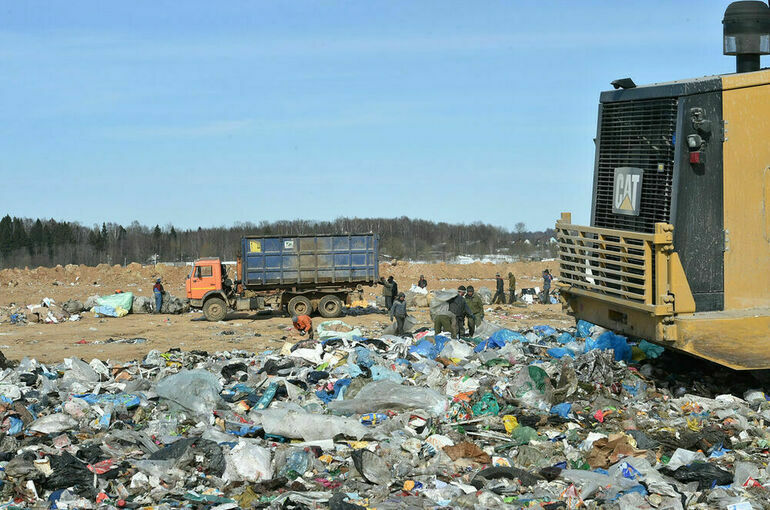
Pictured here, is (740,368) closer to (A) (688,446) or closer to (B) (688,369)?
(A) (688,446)

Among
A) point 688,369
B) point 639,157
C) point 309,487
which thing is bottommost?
point 309,487

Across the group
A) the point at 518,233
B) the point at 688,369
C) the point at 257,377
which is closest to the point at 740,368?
the point at 688,369

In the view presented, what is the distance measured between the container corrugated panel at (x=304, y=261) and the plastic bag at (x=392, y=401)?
1413 cm

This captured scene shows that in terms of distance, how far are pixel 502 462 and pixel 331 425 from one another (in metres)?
1.72

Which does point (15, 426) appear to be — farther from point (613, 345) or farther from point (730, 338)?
point (730, 338)

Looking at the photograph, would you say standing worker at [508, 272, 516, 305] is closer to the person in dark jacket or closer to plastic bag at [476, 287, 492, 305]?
plastic bag at [476, 287, 492, 305]

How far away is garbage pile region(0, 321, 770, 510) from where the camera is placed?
6.52 meters

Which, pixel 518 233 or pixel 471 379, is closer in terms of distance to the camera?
pixel 471 379

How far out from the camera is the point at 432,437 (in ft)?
25.1

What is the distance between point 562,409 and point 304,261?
1517 cm

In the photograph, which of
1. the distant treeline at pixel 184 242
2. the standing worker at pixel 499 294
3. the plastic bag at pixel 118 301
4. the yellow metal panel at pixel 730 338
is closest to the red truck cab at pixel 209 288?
the plastic bag at pixel 118 301

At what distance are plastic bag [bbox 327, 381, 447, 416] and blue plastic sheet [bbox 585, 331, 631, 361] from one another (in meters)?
2.61

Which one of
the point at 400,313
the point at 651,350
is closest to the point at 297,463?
the point at 651,350

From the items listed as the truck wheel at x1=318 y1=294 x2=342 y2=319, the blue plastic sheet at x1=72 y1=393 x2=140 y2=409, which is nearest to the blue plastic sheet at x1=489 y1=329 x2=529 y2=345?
the blue plastic sheet at x1=72 y1=393 x2=140 y2=409
